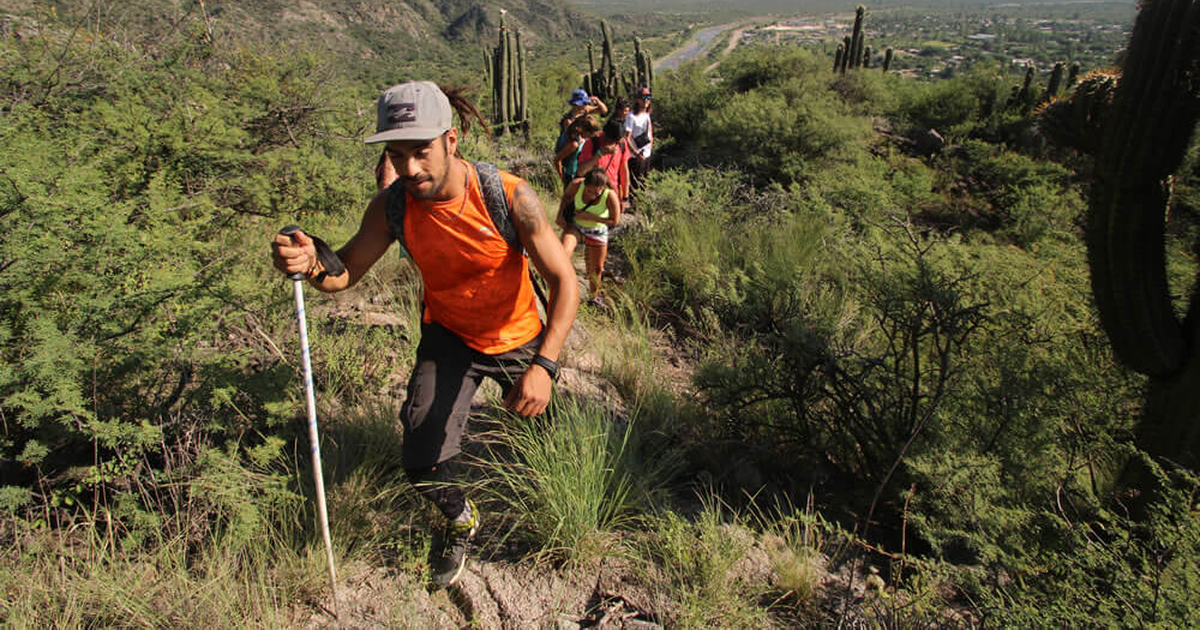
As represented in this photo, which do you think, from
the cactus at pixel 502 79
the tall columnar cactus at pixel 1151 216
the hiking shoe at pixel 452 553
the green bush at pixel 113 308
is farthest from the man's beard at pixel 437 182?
the cactus at pixel 502 79

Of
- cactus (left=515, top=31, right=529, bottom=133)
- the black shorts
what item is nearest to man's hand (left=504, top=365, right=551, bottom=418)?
the black shorts

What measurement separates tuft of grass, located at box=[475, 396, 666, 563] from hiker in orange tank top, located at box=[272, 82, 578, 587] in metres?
0.25

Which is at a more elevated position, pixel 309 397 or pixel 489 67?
pixel 489 67

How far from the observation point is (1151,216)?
9.73 ft

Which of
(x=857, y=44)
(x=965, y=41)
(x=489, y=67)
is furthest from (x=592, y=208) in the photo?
(x=965, y=41)

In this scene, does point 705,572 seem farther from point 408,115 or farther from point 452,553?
point 408,115

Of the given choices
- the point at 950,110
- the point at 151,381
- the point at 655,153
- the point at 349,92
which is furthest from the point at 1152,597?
the point at 950,110

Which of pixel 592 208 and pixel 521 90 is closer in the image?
pixel 592 208

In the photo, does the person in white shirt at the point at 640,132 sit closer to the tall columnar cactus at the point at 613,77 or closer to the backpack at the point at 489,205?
the backpack at the point at 489,205

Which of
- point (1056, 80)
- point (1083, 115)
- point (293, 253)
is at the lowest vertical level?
point (293, 253)

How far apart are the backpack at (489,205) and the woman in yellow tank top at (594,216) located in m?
2.36

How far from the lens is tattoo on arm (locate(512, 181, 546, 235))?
2.22m

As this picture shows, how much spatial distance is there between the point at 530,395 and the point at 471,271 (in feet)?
1.86

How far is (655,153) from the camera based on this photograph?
44.1ft
